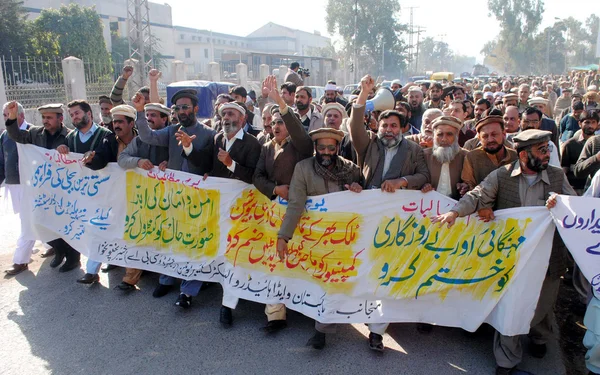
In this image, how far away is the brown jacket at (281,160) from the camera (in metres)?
4.12

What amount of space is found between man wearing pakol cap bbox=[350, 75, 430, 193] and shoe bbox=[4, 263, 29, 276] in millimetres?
4043

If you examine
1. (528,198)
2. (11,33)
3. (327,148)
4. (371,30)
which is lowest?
(528,198)

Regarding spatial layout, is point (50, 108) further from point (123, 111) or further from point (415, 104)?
point (415, 104)

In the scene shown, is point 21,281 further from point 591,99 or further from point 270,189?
point 591,99

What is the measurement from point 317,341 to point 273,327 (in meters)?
0.46

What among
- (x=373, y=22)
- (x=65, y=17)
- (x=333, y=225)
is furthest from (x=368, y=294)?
(x=373, y=22)

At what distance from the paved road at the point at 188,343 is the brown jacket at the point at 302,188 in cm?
97

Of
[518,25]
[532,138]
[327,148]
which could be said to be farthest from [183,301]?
[518,25]

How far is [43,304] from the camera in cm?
461

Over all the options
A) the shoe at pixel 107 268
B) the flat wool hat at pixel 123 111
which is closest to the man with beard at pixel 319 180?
the flat wool hat at pixel 123 111

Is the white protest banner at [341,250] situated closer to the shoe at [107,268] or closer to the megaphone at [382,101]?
the shoe at [107,268]

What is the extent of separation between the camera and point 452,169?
13.3 ft

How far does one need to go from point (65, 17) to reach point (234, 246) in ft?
104

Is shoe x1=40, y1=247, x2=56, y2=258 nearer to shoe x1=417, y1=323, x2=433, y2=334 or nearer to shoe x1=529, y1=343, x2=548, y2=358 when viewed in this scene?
shoe x1=417, y1=323, x2=433, y2=334
